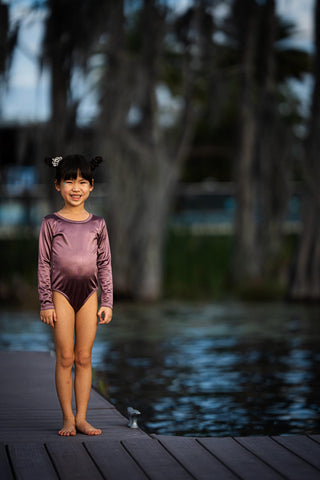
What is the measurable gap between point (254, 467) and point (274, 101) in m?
15.4

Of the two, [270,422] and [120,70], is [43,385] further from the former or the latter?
[120,70]

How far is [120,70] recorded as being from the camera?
55.5ft

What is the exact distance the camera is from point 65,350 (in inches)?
205

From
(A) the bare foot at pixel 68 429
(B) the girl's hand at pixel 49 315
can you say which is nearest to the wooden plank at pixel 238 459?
(A) the bare foot at pixel 68 429

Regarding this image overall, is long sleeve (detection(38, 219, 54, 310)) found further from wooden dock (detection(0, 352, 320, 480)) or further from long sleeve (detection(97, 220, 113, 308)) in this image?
wooden dock (detection(0, 352, 320, 480))

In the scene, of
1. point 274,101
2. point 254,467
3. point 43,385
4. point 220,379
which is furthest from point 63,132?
point 254,467

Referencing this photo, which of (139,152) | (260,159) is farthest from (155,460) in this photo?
(260,159)

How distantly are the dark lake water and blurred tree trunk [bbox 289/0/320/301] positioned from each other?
1.69 meters

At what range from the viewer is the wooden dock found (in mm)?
4488

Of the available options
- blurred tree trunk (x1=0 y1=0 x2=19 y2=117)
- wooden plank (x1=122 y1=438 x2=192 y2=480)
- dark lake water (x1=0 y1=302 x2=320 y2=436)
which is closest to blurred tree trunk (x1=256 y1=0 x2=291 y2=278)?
dark lake water (x1=0 y1=302 x2=320 y2=436)

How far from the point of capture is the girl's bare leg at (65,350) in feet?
16.9

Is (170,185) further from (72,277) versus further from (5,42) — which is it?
(72,277)

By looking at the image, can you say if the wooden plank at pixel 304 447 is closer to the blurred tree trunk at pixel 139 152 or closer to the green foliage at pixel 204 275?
the blurred tree trunk at pixel 139 152

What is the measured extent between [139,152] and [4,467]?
43.0ft
